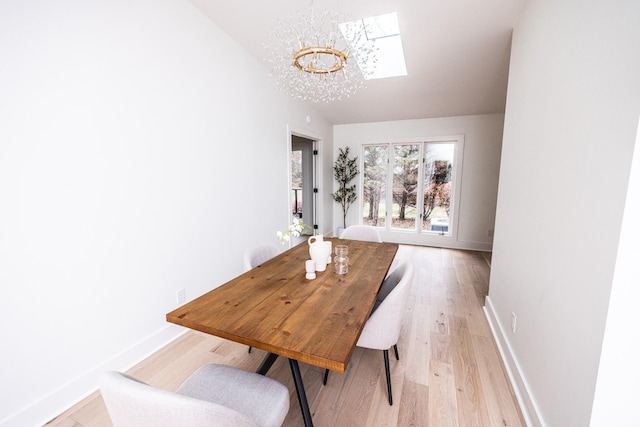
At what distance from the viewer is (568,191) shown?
1.18 metres

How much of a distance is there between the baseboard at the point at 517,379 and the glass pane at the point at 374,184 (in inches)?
133

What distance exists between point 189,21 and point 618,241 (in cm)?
306

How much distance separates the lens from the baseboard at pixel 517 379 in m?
1.36

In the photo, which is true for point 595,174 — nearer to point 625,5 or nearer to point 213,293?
point 625,5

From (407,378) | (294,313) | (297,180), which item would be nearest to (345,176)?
(297,180)

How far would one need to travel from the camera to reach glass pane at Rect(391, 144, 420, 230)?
5133 mm

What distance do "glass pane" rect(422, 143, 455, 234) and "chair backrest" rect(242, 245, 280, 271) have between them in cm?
383

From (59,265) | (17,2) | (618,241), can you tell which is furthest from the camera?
(59,265)

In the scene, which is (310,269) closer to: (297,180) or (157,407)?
(157,407)

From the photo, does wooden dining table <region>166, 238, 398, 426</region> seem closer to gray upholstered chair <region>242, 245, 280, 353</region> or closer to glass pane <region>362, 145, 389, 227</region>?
gray upholstered chair <region>242, 245, 280, 353</region>

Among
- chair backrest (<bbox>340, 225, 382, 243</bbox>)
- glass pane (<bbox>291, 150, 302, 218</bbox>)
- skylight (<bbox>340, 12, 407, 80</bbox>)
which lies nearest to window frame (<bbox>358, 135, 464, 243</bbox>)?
glass pane (<bbox>291, 150, 302, 218</bbox>)

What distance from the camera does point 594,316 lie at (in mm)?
926

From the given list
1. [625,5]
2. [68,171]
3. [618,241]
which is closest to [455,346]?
[618,241]

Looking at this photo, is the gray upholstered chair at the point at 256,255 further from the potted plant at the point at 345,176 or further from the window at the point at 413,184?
the window at the point at 413,184
